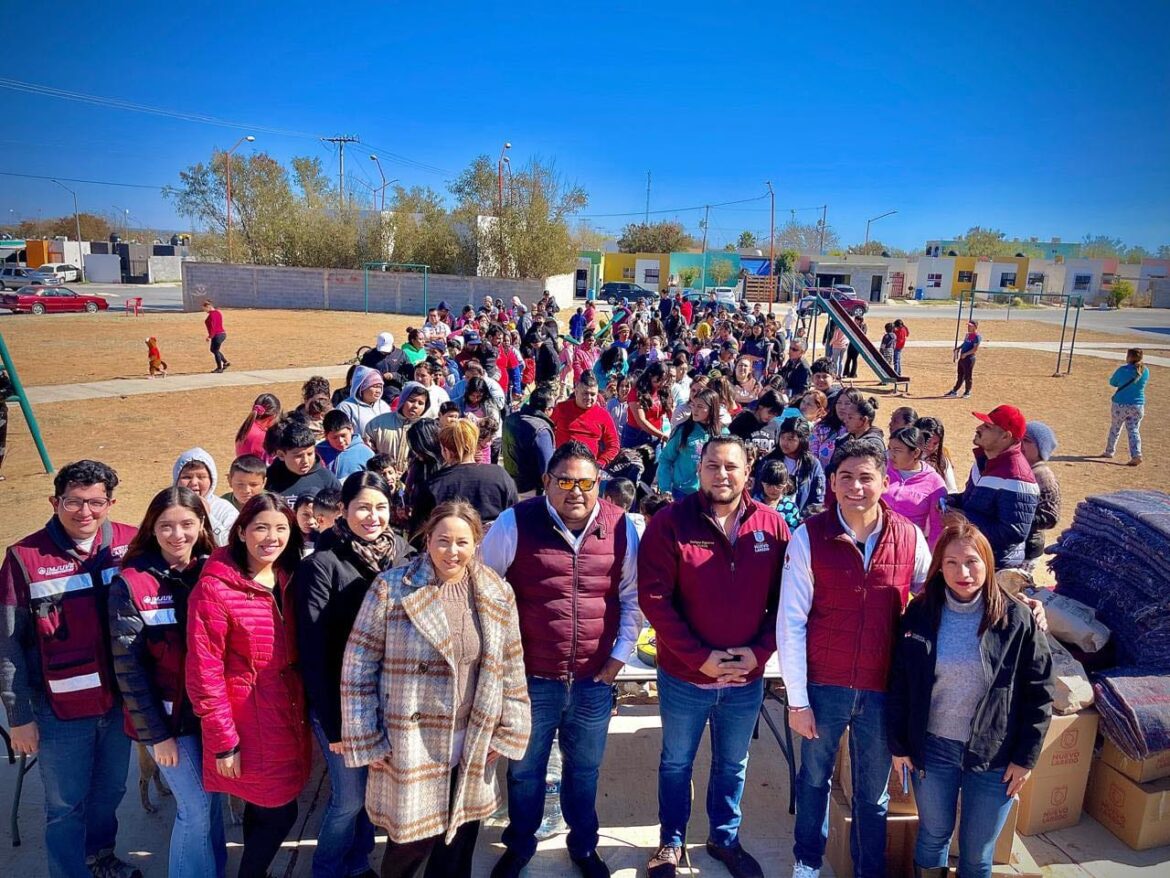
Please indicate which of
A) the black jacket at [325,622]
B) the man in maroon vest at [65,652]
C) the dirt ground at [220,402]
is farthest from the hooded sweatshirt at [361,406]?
the black jacket at [325,622]

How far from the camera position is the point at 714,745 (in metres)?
3.19

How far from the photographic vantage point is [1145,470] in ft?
34.7

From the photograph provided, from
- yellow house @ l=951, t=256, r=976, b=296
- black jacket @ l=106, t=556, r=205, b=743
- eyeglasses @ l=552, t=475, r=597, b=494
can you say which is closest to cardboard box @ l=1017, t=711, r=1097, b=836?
eyeglasses @ l=552, t=475, r=597, b=494

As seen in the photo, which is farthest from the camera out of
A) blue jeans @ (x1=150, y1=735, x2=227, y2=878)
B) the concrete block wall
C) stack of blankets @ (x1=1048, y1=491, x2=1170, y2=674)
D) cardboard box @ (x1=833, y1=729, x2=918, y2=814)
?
the concrete block wall

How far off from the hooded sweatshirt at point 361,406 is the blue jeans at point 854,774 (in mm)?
4185

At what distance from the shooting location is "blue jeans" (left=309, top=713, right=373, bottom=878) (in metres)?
2.82

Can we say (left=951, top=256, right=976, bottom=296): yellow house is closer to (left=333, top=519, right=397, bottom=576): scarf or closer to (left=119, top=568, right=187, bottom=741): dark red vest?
(left=333, top=519, right=397, bottom=576): scarf

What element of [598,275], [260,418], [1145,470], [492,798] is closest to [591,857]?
Result: [492,798]

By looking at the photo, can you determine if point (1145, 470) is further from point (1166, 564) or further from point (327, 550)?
point (327, 550)

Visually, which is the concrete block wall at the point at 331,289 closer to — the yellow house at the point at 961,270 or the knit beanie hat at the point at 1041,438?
the knit beanie hat at the point at 1041,438

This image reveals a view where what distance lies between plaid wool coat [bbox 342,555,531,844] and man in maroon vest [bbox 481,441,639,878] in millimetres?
213

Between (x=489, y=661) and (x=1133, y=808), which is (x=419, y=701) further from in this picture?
(x=1133, y=808)

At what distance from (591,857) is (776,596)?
4.55 ft

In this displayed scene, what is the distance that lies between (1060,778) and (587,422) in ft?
12.6
